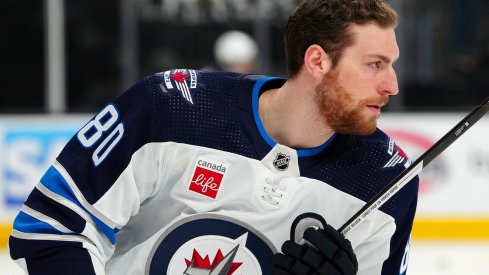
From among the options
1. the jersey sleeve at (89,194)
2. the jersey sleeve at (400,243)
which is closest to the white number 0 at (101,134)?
the jersey sleeve at (89,194)

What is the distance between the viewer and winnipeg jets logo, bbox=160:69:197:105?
1.90 m

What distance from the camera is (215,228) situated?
1914 millimetres

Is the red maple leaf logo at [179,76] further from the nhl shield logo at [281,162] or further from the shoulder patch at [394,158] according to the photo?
the shoulder patch at [394,158]

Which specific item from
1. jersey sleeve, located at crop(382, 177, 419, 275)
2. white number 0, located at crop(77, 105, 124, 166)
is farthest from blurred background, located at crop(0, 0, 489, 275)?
white number 0, located at crop(77, 105, 124, 166)

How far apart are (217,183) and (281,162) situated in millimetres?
129

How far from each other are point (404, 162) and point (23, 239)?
746 mm

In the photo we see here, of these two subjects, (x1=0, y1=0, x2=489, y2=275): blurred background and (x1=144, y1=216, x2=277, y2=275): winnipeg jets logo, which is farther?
(x1=0, y1=0, x2=489, y2=275): blurred background

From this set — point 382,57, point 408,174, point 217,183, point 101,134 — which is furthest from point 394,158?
point 101,134

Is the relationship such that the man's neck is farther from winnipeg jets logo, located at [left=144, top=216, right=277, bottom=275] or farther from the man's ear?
winnipeg jets logo, located at [left=144, top=216, right=277, bottom=275]

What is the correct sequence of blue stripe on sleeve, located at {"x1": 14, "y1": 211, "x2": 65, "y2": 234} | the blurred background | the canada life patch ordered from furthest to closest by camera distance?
the blurred background
the canada life patch
blue stripe on sleeve, located at {"x1": 14, "y1": 211, "x2": 65, "y2": 234}

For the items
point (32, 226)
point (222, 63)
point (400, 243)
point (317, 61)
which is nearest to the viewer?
point (32, 226)

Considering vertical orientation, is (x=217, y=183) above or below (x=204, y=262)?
above

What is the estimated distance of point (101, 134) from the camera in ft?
6.01

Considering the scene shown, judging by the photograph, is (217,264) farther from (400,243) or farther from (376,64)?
(376,64)
